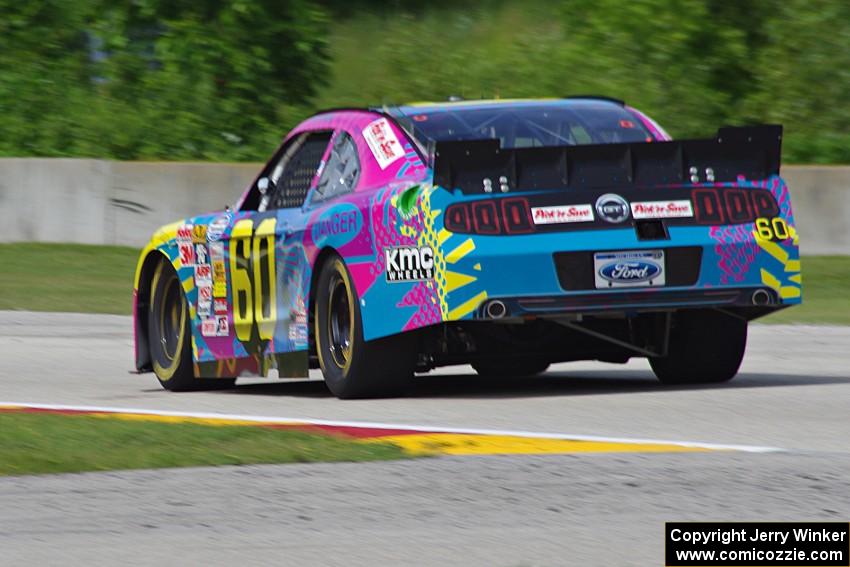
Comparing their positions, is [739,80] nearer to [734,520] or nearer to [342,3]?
[342,3]

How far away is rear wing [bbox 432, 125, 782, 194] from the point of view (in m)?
9.02

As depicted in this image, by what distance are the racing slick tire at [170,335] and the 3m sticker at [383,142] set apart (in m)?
1.90

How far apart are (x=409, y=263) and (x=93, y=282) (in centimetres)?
1143

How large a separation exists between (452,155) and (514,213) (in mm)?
393

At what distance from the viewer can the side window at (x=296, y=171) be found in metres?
10.5

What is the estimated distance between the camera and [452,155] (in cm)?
900

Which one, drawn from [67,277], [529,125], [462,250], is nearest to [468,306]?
[462,250]

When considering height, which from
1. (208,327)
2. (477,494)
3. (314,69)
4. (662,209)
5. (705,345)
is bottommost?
(477,494)

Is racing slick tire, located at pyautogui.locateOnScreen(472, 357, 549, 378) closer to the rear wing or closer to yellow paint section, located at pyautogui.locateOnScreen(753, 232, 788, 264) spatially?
the rear wing

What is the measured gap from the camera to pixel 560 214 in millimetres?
9016

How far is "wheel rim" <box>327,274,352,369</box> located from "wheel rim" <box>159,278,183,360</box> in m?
1.94

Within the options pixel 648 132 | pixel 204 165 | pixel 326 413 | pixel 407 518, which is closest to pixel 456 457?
pixel 407 518

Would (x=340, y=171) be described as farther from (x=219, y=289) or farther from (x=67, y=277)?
(x=67, y=277)

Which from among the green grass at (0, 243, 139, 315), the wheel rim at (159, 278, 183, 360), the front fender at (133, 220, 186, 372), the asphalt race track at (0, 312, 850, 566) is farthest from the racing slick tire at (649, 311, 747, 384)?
the green grass at (0, 243, 139, 315)
